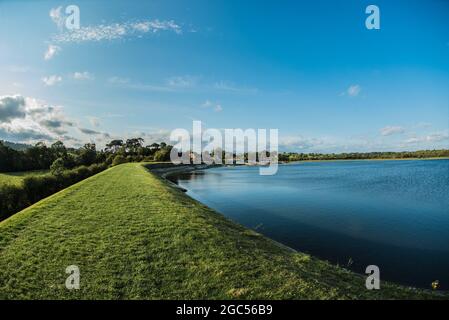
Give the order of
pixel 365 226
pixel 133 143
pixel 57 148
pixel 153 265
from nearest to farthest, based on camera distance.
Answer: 1. pixel 153 265
2. pixel 365 226
3. pixel 57 148
4. pixel 133 143

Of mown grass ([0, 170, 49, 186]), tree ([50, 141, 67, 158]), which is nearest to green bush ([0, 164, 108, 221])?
mown grass ([0, 170, 49, 186])

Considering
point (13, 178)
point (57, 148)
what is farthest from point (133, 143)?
point (13, 178)

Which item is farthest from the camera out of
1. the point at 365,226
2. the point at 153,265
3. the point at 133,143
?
the point at 133,143

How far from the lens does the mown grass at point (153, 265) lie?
5.88 m

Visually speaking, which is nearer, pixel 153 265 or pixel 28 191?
pixel 153 265

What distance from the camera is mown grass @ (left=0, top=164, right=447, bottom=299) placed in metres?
5.88

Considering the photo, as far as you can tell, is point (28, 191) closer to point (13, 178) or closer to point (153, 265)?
point (13, 178)

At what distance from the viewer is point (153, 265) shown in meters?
7.06

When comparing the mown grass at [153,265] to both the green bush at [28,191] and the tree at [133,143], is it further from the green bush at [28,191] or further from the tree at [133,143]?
the tree at [133,143]

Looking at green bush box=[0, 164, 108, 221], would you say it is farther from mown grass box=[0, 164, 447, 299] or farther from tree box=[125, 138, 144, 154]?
tree box=[125, 138, 144, 154]

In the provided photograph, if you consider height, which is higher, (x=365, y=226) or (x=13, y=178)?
(x=13, y=178)

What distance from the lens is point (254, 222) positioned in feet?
57.1
